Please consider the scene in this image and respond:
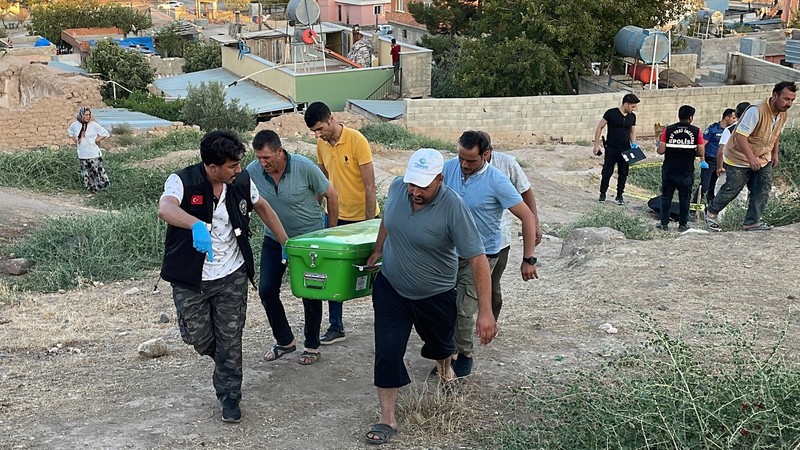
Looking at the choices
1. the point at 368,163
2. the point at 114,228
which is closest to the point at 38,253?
the point at 114,228

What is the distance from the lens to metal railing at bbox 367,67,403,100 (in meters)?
30.5

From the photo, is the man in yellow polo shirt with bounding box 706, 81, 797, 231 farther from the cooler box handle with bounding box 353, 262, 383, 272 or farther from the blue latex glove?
the blue latex glove

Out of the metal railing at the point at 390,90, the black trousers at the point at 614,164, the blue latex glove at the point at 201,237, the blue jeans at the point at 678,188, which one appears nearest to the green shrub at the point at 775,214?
the blue jeans at the point at 678,188

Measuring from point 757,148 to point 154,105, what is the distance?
2132 cm

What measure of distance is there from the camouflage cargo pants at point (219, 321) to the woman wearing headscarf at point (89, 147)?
27.2 ft

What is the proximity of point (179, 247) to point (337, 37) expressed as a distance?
111 ft

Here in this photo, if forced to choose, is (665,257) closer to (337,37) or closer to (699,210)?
(699,210)

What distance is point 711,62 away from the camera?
3525 cm

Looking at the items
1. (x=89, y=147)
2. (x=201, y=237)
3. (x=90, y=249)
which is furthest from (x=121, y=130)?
(x=201, y=237)

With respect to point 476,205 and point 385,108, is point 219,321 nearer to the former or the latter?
point 476,205

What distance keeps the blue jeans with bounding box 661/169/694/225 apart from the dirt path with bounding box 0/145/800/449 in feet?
4.23

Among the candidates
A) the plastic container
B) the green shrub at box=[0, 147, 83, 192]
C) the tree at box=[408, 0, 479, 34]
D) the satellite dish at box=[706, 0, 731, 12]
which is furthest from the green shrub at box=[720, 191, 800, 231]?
the satellite dish at box=[706, 0, 731, 12]

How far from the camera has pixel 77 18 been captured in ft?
192

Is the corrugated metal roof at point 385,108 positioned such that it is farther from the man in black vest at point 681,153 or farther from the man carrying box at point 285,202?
the man carrying box at point 285,202
